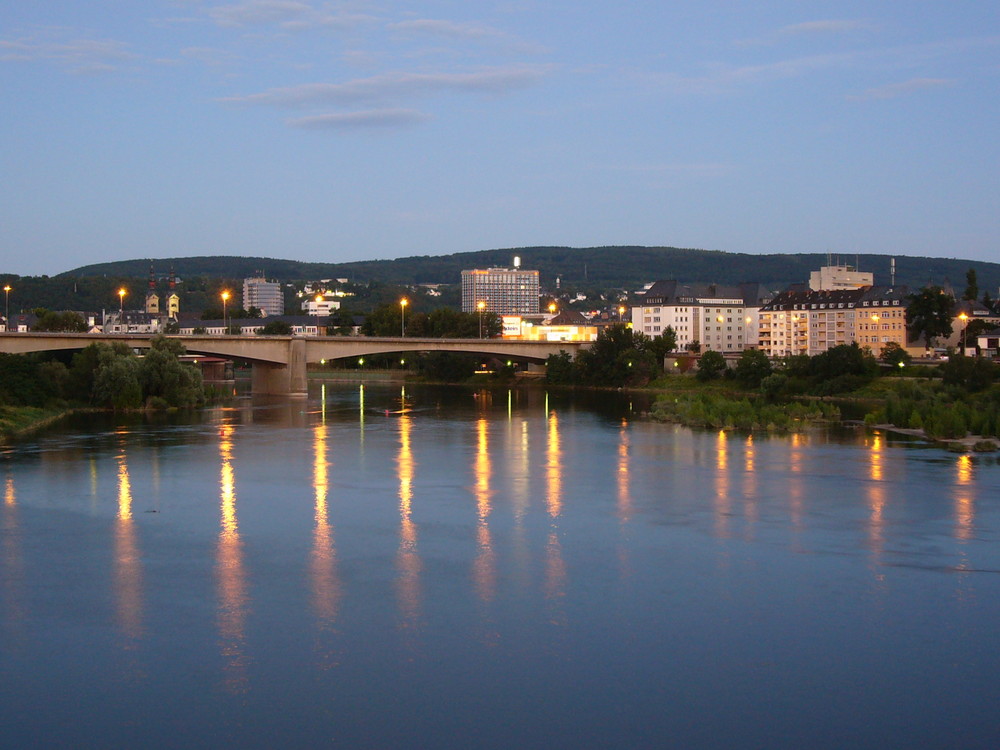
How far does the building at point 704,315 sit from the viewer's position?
79.7m

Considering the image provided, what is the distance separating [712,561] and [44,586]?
30.0 feet

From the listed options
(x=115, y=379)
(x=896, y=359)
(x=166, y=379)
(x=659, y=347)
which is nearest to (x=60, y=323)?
(x=166, y=379)

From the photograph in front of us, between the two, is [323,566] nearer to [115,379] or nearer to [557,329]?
[115,379]

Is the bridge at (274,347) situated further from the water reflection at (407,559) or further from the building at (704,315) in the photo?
the water reflection at (407,559)

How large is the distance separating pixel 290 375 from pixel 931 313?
33.6 metres

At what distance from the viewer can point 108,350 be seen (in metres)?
43.0

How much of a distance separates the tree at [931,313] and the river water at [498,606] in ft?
119

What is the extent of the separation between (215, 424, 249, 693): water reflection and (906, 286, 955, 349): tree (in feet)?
154

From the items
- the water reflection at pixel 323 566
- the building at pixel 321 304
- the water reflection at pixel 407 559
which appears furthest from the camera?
the building at pixel 321 304

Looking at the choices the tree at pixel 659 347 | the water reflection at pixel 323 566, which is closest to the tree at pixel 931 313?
the tree at pixel 659 347

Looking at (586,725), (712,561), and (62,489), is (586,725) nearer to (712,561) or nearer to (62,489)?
(712,561)

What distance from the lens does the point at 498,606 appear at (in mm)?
13781

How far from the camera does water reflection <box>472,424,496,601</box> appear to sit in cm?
1475

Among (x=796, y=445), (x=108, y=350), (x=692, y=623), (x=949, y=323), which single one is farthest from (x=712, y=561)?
(x=949, y=323)
